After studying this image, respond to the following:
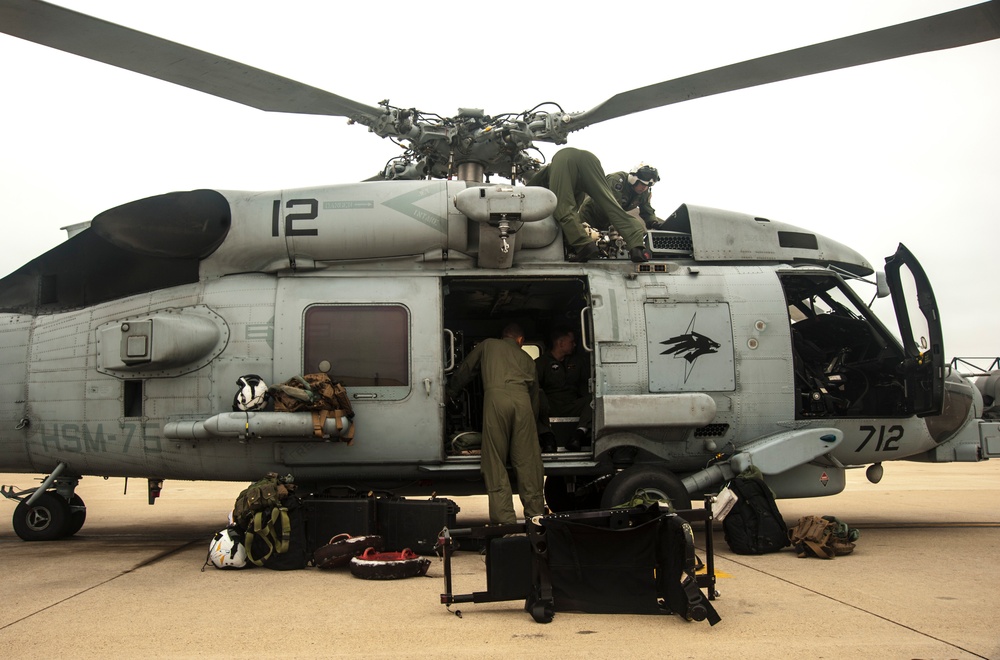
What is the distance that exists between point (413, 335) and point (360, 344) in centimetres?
47

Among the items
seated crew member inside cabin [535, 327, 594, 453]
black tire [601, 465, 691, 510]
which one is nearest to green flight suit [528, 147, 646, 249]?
seated crew member inside cabin [535, 327, 594, 453]

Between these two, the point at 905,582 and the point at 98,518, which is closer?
the point at 905,582

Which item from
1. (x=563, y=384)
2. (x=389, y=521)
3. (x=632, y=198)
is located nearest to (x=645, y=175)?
(x=632, y=198)

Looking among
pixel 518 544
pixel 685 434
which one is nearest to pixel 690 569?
pixel 518 544

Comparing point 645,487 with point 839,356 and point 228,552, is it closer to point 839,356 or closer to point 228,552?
point 839,356

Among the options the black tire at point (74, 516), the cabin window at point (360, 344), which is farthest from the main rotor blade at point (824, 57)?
the black tire at point (74, 516)

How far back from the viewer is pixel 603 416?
719 cm

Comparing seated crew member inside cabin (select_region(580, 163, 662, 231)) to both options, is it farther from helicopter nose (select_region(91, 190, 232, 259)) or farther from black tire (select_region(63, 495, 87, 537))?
black tire (select_region(63, 495, 87, 537))

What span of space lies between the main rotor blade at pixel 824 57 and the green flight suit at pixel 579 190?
37 centimetres

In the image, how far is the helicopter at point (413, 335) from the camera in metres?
7.18

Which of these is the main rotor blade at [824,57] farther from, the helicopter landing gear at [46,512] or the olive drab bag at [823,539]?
the helicopter landing gear at [46,512]

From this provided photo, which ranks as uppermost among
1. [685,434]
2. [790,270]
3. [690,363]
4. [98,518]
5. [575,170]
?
[575,170]

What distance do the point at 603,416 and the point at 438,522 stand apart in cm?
170

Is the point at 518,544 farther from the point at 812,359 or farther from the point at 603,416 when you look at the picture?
the point at 812,359
